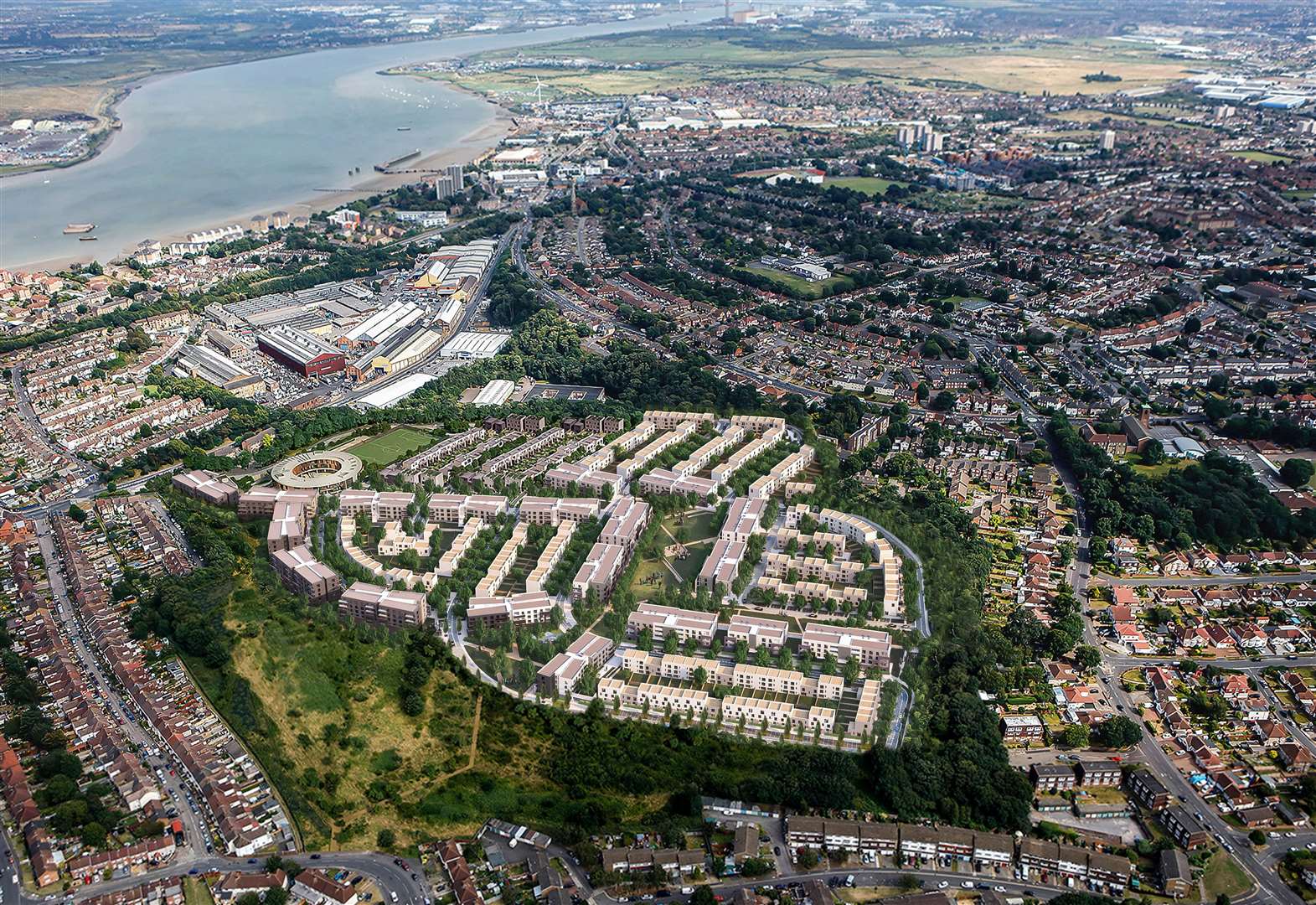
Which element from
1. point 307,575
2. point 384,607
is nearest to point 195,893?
point 384,607

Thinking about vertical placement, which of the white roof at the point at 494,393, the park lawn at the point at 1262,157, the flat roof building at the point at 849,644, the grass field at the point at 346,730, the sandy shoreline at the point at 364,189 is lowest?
the sandy shoreline at the point at 364,189

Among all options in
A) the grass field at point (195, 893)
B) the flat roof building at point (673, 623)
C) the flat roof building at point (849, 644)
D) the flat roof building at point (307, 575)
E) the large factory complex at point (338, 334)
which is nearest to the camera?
the grass field at point (195, 893)

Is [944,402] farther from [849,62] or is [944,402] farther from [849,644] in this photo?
[849,62]

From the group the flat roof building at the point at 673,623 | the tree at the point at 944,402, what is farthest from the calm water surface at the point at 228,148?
the flat roof building at the point at 673,623

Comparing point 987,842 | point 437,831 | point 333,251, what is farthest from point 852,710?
point 333,251

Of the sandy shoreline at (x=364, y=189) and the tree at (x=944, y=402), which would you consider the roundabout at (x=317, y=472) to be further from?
the sandy shoreline at (x=364, y=189)

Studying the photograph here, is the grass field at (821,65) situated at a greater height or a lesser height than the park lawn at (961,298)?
greater

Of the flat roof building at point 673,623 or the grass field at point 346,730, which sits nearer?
the grass field at point 346,730
